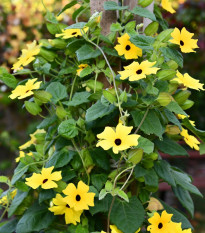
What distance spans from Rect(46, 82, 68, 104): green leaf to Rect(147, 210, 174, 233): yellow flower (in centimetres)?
38

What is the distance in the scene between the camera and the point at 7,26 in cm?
300

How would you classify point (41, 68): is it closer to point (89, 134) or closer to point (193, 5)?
point (89, 134)

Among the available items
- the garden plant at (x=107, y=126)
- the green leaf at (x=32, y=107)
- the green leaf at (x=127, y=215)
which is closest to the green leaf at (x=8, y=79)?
the garden plant at (x=107, y=126)

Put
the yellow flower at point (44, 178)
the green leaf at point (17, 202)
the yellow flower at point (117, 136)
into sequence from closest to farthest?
the yellow flower at point (117, 136) < the yellow flower at point (44, 178) < the green leaf at point (17, 202)

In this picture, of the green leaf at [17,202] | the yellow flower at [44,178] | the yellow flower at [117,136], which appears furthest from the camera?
the green leaf at [17,202]

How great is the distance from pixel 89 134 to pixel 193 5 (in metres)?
2.73

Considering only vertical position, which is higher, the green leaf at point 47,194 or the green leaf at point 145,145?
the green leaf at point 145,145

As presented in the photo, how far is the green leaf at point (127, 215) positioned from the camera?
2.85 feet

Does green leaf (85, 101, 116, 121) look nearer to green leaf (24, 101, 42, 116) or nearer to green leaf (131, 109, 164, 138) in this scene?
green leaf (131, 109, 164, 138)

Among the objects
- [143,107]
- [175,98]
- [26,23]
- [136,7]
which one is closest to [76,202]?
[143,107]

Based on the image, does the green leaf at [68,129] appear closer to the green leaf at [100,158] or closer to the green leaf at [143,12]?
the green leaf at [100,158]

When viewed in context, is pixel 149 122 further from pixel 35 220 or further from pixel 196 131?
pixel 35 220

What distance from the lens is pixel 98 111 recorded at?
2.89ft

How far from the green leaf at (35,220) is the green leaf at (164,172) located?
0.98 ft
